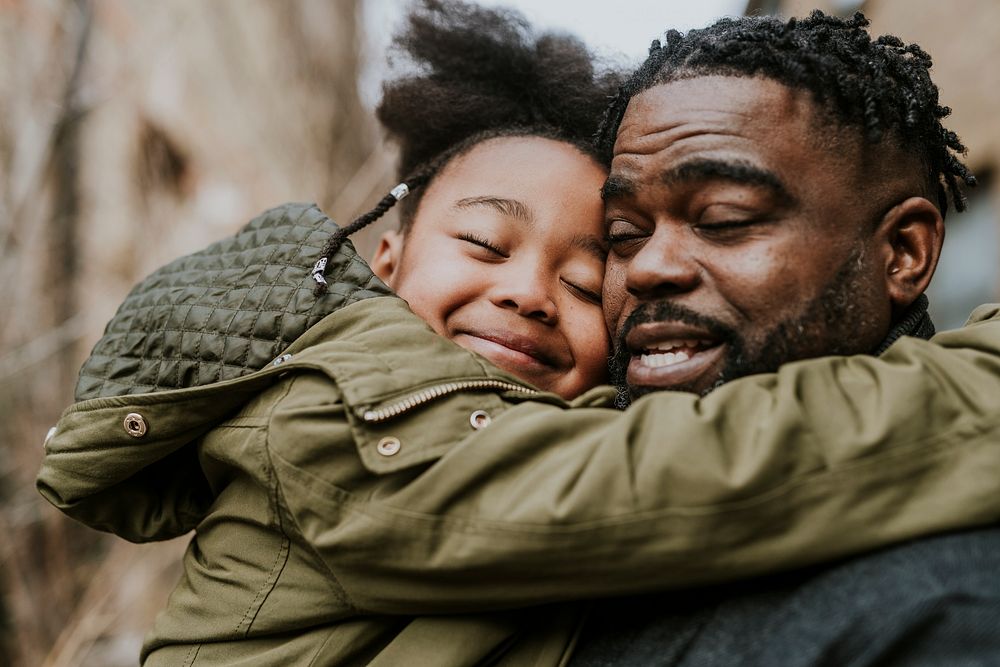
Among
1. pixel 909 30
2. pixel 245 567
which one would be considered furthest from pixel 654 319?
pixel 909 30

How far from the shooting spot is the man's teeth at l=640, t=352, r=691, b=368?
6.49 feet

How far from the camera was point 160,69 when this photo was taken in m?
6.72

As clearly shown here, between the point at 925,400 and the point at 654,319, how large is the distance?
0.68 meters

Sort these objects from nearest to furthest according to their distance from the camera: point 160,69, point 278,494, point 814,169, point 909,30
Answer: point 278,494
point 814,169
point 160,69
point 909,30

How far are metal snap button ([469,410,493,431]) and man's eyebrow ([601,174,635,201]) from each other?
738 millimetres

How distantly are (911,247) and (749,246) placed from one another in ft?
1.36

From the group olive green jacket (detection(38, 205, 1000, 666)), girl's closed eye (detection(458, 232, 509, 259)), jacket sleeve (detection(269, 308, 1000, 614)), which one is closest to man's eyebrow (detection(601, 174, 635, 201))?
girl's closed eye (detection(458, 232, 509, 259))

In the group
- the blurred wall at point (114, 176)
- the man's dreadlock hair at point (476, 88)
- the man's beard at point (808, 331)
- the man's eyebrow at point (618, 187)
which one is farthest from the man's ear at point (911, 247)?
the blurred wall at point (114, 176)

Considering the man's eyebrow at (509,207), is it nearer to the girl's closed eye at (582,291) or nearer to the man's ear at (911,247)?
the girl's closed eye at (582,291)

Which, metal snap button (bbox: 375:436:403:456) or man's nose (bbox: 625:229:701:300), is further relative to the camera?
man's nose (bbox: 625:229:701:300)

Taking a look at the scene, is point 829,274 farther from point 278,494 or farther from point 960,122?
point 960,122

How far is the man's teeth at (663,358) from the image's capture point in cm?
198

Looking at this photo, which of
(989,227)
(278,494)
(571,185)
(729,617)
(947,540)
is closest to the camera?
(947,540)

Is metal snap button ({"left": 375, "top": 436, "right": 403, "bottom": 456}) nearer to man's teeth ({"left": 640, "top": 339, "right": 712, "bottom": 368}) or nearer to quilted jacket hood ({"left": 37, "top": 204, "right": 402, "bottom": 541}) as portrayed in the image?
quilted jacket hood ({"left": 37, "top": 204, "right": 402, "bottom": 541})
